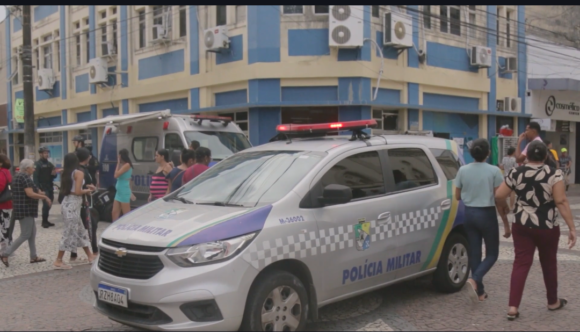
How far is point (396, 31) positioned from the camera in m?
17.0

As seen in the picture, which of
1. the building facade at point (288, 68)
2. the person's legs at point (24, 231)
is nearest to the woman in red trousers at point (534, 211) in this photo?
the person's legs at point (24, 231)

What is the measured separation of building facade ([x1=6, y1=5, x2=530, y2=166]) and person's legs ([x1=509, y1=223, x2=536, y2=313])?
442 inches

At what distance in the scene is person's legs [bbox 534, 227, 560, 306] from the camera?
524 centimetres

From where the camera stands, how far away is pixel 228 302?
4184mm

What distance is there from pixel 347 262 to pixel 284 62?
11985mm

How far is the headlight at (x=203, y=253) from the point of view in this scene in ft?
13.9

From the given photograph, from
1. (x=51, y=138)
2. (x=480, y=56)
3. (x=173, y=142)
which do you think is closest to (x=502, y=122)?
(x=480, y=56)

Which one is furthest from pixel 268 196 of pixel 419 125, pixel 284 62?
pixel 419 125

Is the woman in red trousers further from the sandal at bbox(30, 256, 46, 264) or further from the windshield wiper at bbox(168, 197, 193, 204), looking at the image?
the sandal at bbox(30, 256, 46, 264)

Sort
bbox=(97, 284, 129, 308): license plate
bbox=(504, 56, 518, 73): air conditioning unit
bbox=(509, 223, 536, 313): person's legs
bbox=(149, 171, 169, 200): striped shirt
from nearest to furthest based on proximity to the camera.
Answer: bbox=(97, 284, 129, 308): license plate
bbox=(509, 223, 536, 313): person's legs
bbox=(149, 171, 169, 200): striped shirt
bbox=(504, 56, 518, 73): air conditioning unit

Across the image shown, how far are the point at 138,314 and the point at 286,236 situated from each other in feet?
4.32

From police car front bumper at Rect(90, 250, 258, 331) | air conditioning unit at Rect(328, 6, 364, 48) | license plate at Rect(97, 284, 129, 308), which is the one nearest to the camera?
police car front bumper at Rect(90, 250, 258, 331)

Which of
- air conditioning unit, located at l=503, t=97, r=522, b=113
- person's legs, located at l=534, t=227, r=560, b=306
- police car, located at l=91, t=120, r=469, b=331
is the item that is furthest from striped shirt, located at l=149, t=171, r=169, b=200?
air conditioning unit, located at l=503, t=97, r=522, b=113

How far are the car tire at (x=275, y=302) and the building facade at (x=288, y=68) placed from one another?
39.6ft
